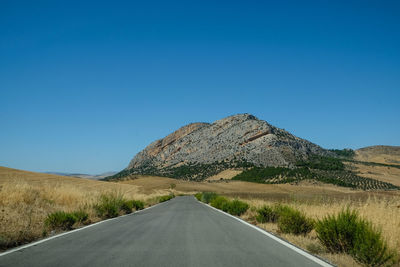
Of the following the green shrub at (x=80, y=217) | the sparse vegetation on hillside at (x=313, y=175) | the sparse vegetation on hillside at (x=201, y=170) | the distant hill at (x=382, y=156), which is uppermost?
the distant hill at (x=382, y=156)

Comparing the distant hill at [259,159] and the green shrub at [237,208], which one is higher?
the distant hill at [259,159]

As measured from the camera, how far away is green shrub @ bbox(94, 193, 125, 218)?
1628 centimetres

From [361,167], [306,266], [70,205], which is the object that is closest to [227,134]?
[361,167]

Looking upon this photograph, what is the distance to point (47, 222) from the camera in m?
10.7

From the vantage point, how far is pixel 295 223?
10641 millimetres

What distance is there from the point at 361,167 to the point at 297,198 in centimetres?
11514

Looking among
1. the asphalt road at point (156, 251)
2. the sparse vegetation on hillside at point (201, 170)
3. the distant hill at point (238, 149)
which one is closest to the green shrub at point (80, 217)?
the asphalt road at point (156, 251)

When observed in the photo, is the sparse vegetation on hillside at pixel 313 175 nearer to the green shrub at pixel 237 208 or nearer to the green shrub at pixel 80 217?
the green shrub at pixel 237 208

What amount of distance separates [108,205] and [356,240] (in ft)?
41.5

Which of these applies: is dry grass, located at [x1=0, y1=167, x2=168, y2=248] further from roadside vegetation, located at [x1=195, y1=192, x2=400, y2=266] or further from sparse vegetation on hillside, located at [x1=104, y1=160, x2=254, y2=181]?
sparse vegetation on hillside, located at [x1=104, y1=160, x2=254, y2=181]

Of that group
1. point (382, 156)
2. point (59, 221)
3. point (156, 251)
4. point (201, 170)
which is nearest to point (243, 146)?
point (201, 170)

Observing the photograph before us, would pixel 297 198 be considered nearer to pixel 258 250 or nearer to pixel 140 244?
pixel 258 250

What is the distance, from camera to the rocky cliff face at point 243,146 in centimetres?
12706

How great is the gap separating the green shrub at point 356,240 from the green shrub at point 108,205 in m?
11.2
